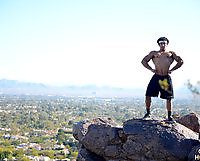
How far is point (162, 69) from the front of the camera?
22.9 feet

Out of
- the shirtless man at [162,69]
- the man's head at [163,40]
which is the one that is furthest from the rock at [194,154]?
the man's head at [163,40]

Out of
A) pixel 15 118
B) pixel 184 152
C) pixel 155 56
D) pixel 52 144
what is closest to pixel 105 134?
pixel 184 152

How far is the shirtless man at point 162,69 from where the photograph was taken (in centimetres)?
696

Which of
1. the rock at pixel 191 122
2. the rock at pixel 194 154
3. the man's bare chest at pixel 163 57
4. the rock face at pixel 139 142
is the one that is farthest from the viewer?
the rock at pixel 191 122

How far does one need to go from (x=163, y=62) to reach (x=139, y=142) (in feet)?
7.01

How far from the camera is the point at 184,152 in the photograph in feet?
20.4

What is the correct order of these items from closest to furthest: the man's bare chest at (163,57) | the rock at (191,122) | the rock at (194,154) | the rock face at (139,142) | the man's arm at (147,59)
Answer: the rock at (194,154) < the rock face at (139,142) < the man's bare chest at (163,57) < the man's arm at (147,59) < the rock at (191,122)

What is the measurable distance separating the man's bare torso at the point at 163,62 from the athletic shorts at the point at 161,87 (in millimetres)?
146

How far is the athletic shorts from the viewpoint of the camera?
6.99 m

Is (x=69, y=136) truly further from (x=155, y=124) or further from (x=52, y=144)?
(x=155, y=124)

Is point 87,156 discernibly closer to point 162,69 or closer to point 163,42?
point 162,69

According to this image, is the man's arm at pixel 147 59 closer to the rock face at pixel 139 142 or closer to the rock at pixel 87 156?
the rock face at pixel 139 142

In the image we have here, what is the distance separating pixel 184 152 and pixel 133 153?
1.19m

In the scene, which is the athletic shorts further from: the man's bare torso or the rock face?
the rock face
